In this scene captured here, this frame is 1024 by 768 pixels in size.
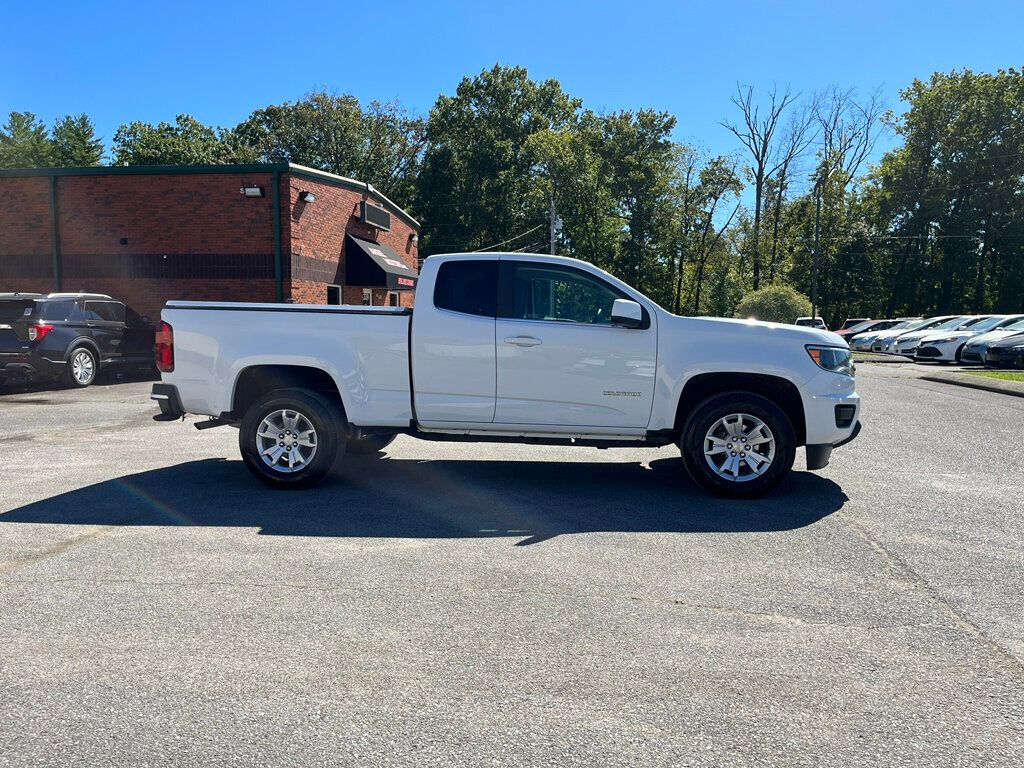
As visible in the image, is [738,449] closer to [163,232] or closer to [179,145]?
[163,232]

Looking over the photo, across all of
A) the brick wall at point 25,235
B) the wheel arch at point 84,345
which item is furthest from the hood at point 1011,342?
the brick wall at point 25,235

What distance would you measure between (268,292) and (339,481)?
14.1 m

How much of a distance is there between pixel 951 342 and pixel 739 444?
24850 millimetres

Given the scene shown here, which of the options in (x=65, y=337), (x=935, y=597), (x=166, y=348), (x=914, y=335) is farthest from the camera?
(x=914, y=335)

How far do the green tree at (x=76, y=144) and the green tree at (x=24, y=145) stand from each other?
0.75 meters

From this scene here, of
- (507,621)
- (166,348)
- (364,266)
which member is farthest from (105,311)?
(507,621)

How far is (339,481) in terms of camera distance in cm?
730

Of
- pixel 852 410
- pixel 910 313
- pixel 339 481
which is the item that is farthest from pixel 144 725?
pixel 910 313

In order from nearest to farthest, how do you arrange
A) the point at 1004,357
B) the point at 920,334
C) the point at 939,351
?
the point at 1004,357
the point at 939,351
the point at 920,334

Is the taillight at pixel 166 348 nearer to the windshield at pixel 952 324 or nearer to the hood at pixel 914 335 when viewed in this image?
the hood at pixel 914 335

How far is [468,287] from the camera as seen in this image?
6.98 meters

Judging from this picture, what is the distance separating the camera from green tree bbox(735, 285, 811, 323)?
4522cm

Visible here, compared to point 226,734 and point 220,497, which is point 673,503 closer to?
point 220,497

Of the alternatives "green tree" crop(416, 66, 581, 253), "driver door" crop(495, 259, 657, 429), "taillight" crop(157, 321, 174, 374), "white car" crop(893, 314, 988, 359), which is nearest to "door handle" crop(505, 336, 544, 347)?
"driver door" crop(495, 259, 657, 429)
